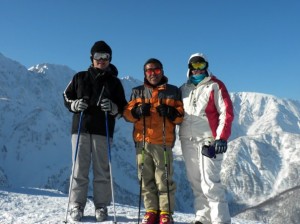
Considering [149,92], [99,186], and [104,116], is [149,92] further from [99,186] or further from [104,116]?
[99,186]

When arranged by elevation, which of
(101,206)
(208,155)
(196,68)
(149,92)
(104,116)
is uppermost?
(196,68)

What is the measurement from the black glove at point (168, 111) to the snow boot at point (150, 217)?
1.94 metres

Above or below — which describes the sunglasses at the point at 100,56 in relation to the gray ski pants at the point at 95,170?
above

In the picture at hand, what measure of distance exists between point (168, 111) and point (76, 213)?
2863 mm

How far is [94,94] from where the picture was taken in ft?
28.3

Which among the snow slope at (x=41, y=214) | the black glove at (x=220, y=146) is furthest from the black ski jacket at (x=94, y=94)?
the black glove at (x=220, y=146)

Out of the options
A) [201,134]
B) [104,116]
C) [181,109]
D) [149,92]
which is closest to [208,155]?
[201,134]

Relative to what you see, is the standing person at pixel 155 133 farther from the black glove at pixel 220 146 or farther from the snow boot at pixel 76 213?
the snow boot at pixel 76 213

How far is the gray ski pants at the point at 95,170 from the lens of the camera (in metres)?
8.38

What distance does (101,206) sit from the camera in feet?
27.5

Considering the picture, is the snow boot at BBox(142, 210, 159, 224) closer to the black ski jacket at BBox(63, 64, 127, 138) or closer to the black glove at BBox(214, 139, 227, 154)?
the black glove at BBox(214, 139, 227, 154)

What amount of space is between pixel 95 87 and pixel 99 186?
7.19 ft

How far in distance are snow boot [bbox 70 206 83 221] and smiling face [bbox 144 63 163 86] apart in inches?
122

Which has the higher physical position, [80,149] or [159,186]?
[80,149]
